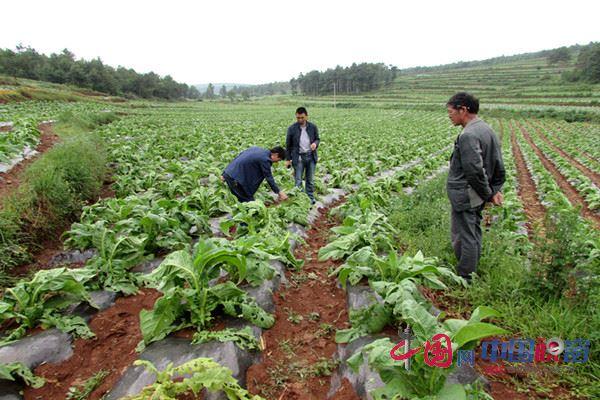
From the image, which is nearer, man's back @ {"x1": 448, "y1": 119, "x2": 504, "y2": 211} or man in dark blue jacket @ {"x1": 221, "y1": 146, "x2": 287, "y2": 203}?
man's back @ {"x1": 448, "y1": 119, "x2": 504, "y2": 211}

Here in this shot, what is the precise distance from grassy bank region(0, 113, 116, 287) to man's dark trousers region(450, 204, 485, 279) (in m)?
5.43

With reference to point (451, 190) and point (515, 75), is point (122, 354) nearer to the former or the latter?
point (451, 190)

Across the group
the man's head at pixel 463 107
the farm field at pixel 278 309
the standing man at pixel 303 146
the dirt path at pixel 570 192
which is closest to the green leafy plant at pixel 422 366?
the farm field at pixel 278 309

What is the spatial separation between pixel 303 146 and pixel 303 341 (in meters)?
4.95

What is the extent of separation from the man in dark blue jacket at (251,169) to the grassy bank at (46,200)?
2.92 metres

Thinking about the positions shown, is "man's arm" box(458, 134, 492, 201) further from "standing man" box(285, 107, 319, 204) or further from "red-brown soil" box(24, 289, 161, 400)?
"standing man" box(285, 107, 319, 204)

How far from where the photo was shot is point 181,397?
2.22m

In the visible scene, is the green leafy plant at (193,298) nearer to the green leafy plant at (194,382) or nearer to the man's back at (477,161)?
the green leafy plant at (194,382)

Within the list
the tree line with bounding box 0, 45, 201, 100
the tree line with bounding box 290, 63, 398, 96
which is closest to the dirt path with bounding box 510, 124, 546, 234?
the tree line with bounding box 0, 45, 201, 100

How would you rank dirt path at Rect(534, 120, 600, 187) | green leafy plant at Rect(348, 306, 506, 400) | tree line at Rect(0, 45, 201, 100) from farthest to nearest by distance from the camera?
tree line at Rect(0, 45, 201, 100)
dirt path at Rect(534, 120, 600, 187)
green leafy plant at Rect(348, 306, 506, 400)

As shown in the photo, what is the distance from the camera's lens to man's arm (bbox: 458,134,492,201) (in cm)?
360

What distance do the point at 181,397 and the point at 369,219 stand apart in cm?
333

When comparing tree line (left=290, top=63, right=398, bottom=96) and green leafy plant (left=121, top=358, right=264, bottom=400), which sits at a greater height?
tree line (left=290, top=63, right=398, bottom=96)

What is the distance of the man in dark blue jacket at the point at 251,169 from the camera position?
552 centimetres
